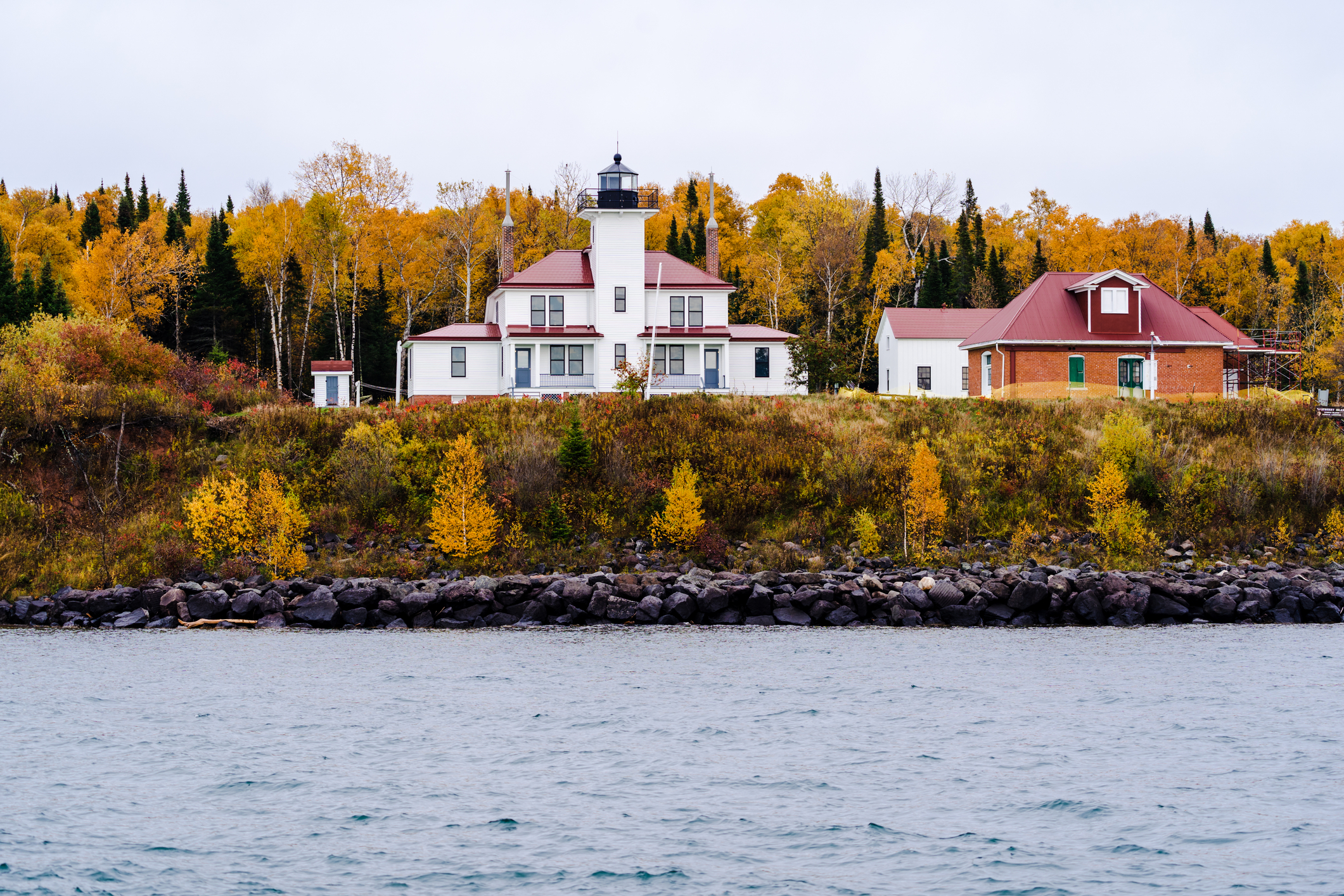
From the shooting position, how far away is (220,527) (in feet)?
102

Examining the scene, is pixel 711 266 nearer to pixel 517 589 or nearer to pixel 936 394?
pixel 936 394

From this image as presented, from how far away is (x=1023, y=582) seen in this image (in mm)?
28031

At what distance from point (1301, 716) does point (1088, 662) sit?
17.6ft

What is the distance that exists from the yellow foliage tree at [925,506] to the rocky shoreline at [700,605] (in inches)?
150

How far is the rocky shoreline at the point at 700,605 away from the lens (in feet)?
90.7

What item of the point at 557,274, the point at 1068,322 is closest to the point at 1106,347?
the point at 1068,322

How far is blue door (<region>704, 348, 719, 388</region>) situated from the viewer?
52.0m

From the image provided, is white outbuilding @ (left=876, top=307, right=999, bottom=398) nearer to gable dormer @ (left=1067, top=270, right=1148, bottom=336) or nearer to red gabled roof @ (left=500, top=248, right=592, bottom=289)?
gable dormer @ (left=1067, top=270, right=1148, bottom=336)

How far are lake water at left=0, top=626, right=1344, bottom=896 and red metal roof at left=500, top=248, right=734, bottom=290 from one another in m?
29.7

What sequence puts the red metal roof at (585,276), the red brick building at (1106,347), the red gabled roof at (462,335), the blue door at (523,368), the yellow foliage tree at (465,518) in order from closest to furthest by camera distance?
the yellow foliage tree at (465,518) → the red brick building at (1106,347) → the blue door at (523,368) → the red metal roof at (585,276) → the red gabled roof at (462,335)

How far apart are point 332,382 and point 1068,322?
32.5 m

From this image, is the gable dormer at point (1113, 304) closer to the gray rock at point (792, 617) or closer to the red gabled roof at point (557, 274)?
the red gabled roof at point (557, 274)

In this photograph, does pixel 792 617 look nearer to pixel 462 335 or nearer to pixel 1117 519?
pixel 1117 519

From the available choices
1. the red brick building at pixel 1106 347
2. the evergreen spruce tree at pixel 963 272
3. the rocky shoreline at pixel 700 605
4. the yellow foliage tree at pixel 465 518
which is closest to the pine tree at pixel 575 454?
the yellow foliage tree at pixel 465 518
